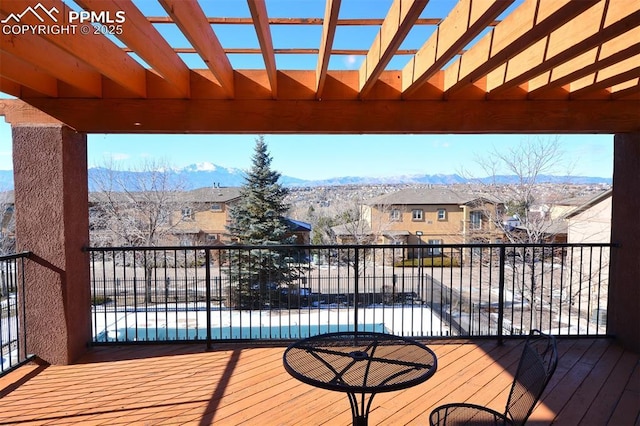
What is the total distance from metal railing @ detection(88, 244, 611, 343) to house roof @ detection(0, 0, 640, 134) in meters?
1.13

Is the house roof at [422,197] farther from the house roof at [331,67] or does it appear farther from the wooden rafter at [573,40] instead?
the wooden rafter at [573,40]

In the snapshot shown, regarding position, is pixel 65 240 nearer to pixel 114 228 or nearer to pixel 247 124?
pixel 247 124

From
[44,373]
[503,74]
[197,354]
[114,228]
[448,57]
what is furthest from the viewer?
[114,228]

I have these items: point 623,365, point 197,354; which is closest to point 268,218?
point 197,354

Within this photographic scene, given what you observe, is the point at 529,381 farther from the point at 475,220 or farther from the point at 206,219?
the point at 206,219

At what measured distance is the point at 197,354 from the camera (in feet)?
10.4

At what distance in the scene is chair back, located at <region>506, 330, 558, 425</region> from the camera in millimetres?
1476

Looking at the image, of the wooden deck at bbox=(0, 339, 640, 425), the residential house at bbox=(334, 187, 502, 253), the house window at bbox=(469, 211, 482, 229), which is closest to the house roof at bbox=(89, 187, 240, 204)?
the residential house at bbox=(334, 187, 502, 253)

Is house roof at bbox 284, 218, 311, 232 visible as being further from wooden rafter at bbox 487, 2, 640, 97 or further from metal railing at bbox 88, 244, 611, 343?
wooden rafter at bbox 487, 2, 640, 97

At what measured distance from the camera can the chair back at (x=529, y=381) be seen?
148cm

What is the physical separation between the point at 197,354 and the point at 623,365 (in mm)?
3520

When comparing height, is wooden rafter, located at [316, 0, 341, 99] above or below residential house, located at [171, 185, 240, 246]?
above

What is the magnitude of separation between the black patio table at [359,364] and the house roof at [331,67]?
1552 millimetres

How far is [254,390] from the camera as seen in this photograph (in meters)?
2.55
